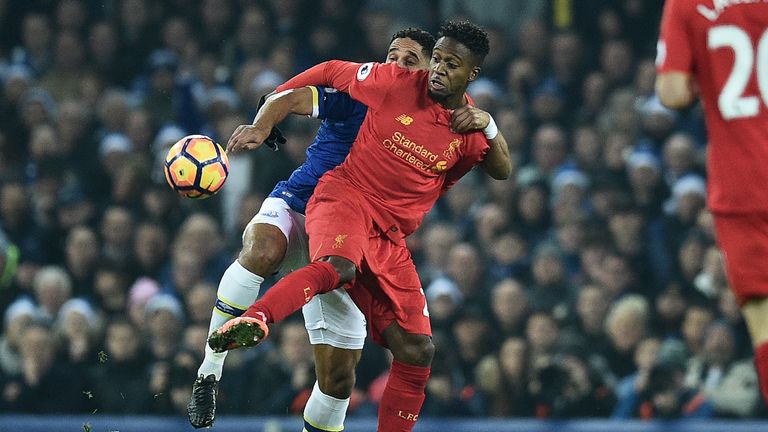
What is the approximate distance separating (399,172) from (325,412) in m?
1.27

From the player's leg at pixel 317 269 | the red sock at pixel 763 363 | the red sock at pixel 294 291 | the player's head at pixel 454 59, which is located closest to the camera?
the red sock at pixel 763 363

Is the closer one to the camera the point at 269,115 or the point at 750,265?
the point at 750,265

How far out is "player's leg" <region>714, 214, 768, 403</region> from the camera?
3.88 meters

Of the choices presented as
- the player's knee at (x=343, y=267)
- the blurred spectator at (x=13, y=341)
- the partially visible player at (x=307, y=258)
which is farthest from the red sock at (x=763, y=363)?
the blurred spectator at (x=13, y=341)

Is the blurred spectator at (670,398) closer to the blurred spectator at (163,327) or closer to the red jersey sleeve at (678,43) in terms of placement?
the blurred spectator at (163,327)

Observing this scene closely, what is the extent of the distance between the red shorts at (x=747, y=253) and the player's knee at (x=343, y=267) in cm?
190

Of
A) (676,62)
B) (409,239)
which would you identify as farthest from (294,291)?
(409,239)

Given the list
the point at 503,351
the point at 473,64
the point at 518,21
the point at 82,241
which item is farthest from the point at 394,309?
the point at 518,21

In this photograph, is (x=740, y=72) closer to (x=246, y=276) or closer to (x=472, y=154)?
(x=472, y=154)

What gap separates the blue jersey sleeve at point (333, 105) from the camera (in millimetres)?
5871

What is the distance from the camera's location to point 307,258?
20.2ft

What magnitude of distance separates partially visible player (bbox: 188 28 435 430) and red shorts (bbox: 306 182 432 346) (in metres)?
0.22

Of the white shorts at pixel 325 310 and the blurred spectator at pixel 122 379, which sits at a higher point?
the white shorts at pixel 325 310

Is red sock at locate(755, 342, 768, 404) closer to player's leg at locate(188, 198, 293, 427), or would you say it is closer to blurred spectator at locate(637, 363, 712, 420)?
player's leg at locate(188, 198, 293, 427)
